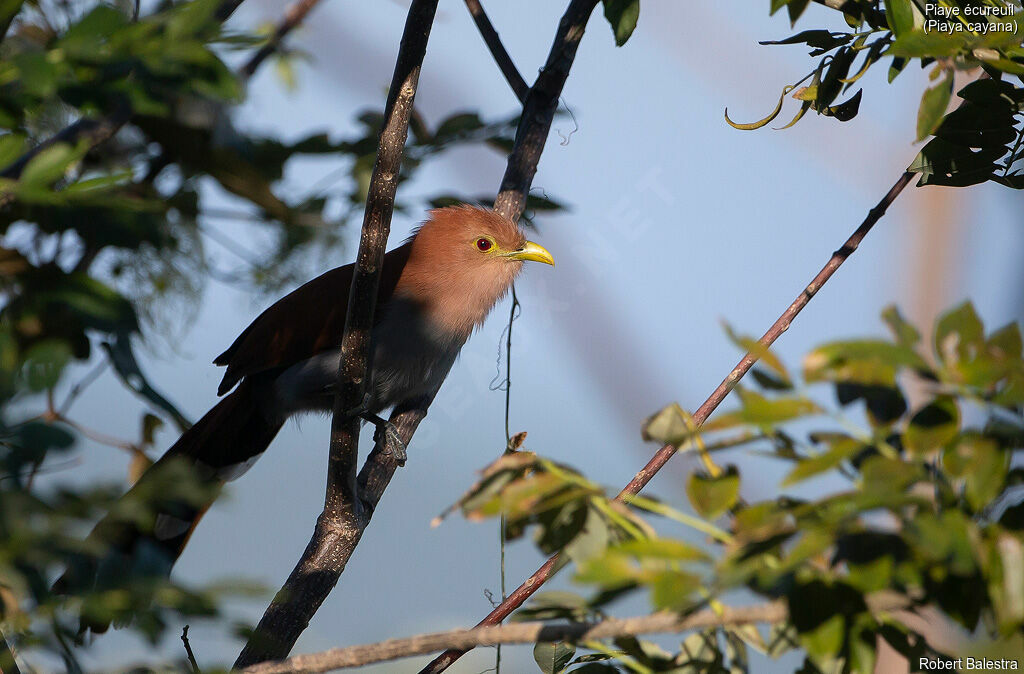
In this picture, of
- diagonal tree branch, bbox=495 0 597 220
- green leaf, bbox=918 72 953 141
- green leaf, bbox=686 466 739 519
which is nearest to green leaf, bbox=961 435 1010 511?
green leaf, bbox=686 466 739 519

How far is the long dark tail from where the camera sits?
2.70 ft

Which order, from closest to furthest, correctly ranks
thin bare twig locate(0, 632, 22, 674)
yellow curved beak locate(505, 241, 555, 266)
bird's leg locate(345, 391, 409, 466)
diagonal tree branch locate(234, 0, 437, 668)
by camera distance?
thin bare twig locate(0, 632, 22, 674) → diagonal tree branch locate(234, 0, 437, 668) → bird's leg locate(345, 391, 409, 466) → yellow curved beak locate(505, 241, 555, 266)

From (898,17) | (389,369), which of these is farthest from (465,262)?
(898,17)

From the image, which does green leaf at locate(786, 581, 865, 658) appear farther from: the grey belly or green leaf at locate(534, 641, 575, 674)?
the grey belly

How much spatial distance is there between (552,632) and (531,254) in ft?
7.45

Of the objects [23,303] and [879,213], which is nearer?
[23,303]

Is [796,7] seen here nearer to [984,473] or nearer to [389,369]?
[984,473]

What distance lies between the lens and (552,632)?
2.61ft

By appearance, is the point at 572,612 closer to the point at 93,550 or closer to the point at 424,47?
the point at 93,550

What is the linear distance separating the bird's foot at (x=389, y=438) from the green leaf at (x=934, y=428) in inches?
68.3

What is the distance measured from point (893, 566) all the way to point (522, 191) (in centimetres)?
190

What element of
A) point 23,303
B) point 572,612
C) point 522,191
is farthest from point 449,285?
point 572,612

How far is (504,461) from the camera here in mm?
827

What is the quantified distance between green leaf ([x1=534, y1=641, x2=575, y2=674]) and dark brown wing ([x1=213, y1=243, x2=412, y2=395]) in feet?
5.15
